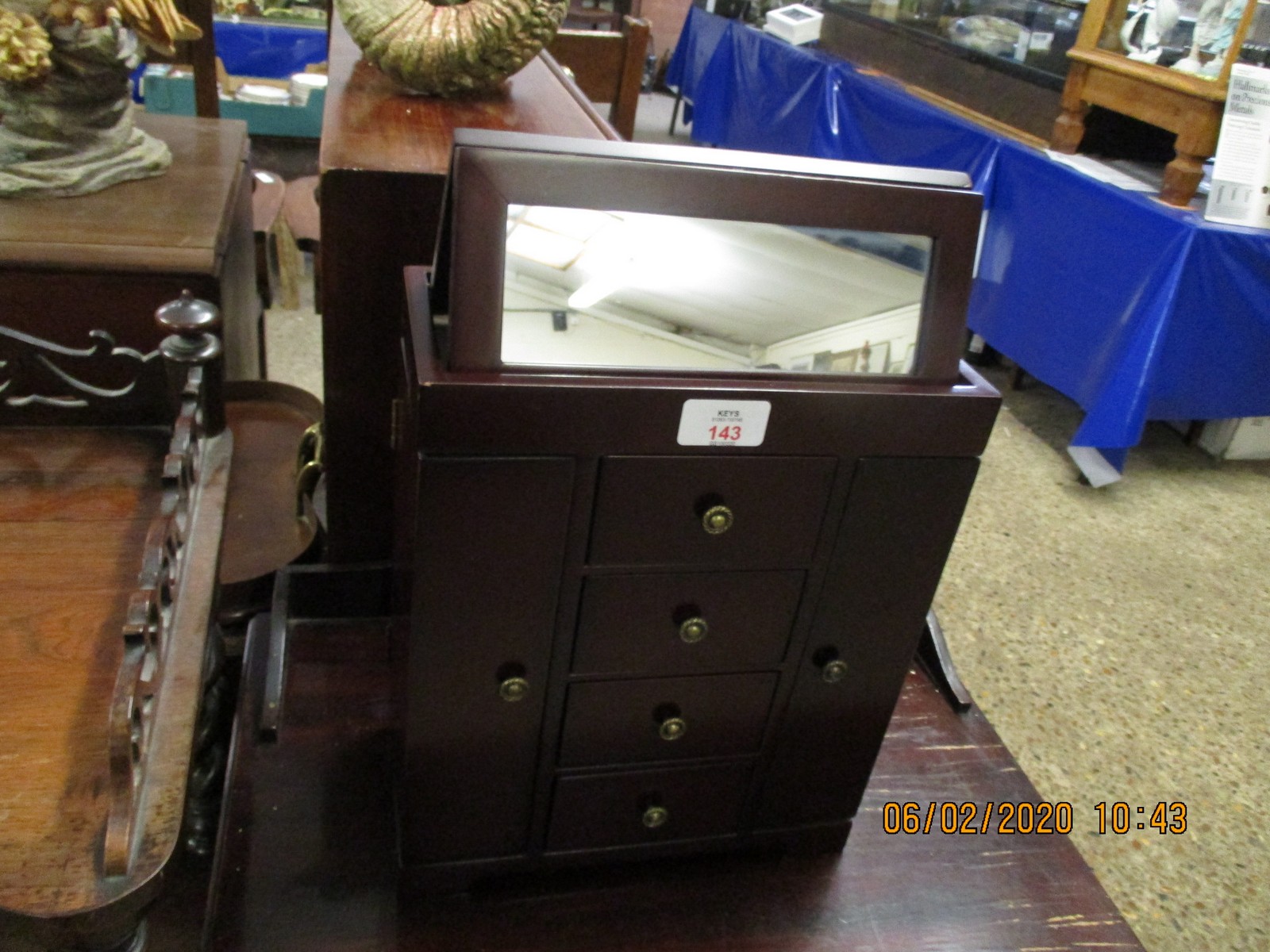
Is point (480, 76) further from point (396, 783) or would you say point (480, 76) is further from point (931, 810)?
point (931, 810)

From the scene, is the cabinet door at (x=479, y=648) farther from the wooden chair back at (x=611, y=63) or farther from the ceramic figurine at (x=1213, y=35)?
the ceramic figurine at (x=1213, y=35)

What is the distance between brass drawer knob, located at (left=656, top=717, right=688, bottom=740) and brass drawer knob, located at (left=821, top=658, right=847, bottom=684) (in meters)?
0.11

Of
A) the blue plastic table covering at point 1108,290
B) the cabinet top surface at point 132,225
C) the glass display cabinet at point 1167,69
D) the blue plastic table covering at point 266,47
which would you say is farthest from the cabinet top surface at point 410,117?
the blue plastic table covering at point 266,47

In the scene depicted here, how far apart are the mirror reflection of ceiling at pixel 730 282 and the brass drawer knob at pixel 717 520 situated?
0.10 m

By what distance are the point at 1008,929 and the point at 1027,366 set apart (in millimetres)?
1825

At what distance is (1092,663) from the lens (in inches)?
70.1

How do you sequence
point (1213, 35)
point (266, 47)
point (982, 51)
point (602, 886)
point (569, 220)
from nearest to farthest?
1. point (569, 220)
2. point (602, 886)
3. point (1213, 35)
4. point (982, 51)
5. point (266, 47)

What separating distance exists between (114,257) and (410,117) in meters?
0.33

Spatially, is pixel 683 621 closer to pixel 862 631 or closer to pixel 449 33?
pixel 862 631

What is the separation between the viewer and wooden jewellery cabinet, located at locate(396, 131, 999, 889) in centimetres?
61

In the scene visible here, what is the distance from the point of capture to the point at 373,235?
931 millimetres

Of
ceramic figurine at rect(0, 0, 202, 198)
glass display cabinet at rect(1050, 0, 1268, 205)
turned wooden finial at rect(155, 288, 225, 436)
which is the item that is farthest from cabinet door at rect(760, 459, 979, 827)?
glass display cabinet at rect(1050, 0, 1268, 205)

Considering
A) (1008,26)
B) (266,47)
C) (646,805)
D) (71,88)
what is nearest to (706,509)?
(646,805)
